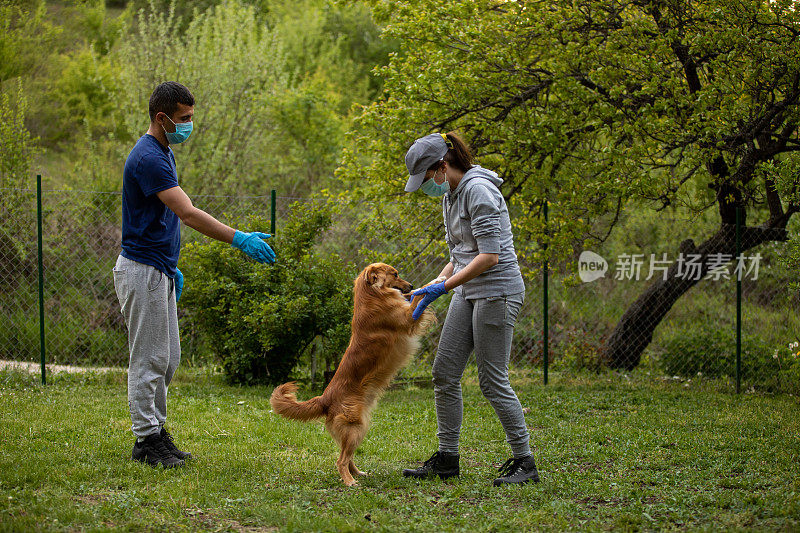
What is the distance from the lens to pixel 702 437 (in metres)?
5.36

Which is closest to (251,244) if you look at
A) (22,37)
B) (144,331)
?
(144,331)

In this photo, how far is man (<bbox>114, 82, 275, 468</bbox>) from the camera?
3.97 meters

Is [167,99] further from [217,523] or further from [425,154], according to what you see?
[217,523]

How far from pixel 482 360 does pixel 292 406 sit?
3.82 feet

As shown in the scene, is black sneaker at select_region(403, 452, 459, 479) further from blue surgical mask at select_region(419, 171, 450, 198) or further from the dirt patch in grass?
blue surgical mask at select_region(419, 171, 450, 198)

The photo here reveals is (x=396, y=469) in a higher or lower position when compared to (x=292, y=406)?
lower

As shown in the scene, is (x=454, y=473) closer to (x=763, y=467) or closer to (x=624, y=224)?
(x=763, y=467)

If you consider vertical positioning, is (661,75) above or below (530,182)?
above

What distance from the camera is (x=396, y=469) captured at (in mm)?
4359

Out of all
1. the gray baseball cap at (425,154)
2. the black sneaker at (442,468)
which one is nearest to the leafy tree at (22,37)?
the gray baseball cap at (425,154)

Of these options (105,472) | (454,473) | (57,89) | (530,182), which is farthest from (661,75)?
(57,89)

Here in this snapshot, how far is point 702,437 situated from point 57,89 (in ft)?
51.8

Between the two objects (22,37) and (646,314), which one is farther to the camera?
(22,37)

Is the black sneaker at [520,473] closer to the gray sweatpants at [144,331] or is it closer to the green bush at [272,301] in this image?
the gray sweatpants at [144,331]
